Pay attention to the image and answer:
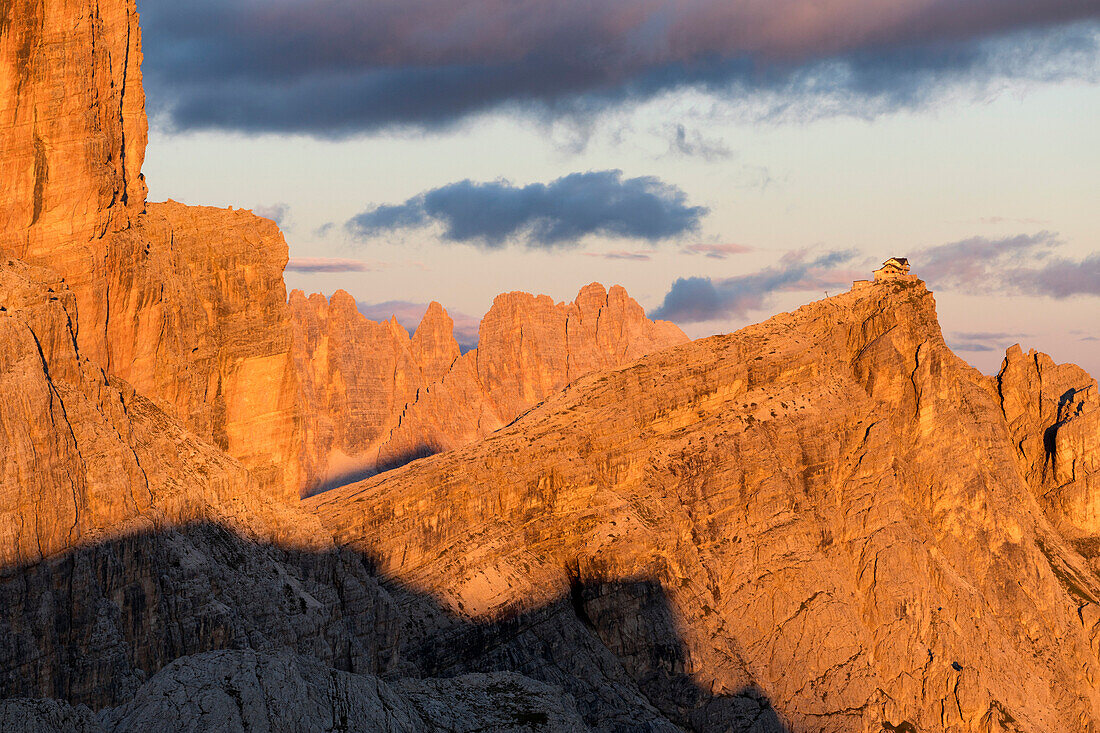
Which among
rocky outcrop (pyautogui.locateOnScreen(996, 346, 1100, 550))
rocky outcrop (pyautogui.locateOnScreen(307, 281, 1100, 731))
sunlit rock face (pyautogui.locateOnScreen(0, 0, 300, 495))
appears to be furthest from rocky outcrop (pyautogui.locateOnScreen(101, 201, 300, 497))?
rocky outcrop (pyautogui.locateOnScreen(996, 346, 1100, 550))

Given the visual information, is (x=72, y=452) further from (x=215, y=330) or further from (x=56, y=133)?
(x=215, y=330)

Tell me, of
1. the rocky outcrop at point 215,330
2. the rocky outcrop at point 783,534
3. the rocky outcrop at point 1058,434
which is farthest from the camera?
the rocky outcrop at point 1058,434

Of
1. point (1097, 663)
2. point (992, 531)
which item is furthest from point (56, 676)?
point (1097, 663)

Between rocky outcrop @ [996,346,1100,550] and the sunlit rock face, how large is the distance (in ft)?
373

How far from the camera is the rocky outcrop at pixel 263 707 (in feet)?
176

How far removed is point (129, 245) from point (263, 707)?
3613 centimetres

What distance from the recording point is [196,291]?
92.7 meters

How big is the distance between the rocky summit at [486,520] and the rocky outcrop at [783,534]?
1.06ft

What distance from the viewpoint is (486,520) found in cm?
10825

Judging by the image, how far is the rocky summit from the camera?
209ft

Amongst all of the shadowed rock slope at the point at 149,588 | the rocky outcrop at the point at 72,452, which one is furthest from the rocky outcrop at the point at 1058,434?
the rocky outcrop at the point at 72,452

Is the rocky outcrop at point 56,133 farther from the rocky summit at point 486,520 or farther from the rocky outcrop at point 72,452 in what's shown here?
the rocky outcrop at point 72,452

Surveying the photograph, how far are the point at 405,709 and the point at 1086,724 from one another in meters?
97.0

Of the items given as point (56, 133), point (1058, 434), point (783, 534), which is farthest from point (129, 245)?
point (1058, 434)
